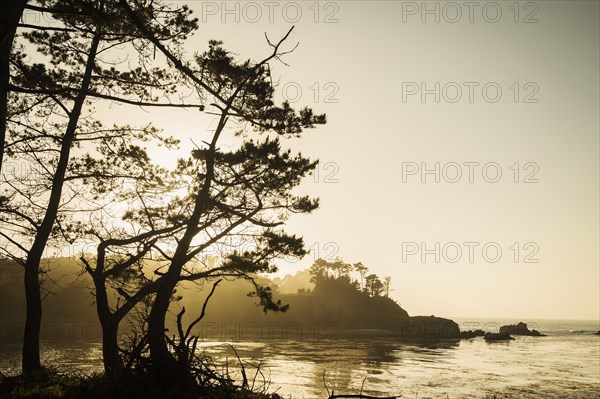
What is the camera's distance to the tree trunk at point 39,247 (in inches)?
451

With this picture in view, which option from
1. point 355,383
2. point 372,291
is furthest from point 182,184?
point 372,291

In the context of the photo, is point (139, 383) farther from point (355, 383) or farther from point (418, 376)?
point (418, 376)

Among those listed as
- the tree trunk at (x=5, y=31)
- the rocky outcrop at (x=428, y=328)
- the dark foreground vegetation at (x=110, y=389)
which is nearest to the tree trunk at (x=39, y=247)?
the dark foreground vegetation at (x=110, y=389)

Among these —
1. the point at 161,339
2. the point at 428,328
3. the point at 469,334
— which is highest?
the point at 161,339

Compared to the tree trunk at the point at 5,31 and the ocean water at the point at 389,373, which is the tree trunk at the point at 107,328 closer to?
the tree trunk at the point at 5,31

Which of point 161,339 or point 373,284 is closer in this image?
point 161,339

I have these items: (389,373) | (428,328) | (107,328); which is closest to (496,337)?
(428,328)

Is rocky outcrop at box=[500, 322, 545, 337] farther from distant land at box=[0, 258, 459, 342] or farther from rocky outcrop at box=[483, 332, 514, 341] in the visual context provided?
distant land at box=[0, 258, 459, 342]

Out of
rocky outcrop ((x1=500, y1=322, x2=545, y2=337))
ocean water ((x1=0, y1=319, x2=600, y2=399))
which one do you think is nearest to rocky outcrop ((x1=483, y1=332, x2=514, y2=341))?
rocky outcrop ((x1=500, y1=322, x2=545, y2=337))

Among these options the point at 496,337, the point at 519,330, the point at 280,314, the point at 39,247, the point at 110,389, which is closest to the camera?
the point at 110,389

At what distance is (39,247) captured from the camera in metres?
12.0

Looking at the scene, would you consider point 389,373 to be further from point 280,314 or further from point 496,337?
point 496,337

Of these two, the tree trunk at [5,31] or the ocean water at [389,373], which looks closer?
the tree trunk at [5,31]

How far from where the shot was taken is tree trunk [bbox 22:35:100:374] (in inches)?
451
